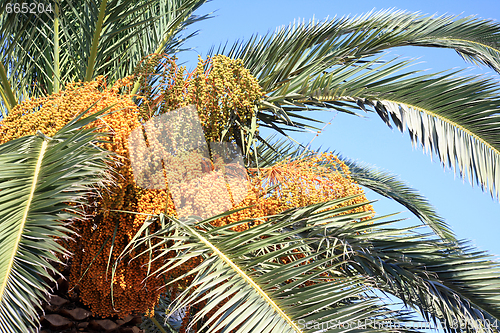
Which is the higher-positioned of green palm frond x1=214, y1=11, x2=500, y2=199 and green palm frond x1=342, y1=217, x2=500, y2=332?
green palm frond x1=214, y1=11, x2=500, y2=199

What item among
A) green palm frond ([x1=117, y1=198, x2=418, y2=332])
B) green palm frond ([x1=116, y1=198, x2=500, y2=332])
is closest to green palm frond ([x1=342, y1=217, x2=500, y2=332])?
green palm frond ([x1=116, y1=198, x2=500, y2=332])

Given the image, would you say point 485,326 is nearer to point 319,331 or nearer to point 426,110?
point 319,331

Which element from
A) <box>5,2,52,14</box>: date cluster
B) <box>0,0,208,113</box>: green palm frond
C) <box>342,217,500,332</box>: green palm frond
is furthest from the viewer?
<box>0,0,208,113</box>: green palm frond

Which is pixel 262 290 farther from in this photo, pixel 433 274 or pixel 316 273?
pixel 433 274

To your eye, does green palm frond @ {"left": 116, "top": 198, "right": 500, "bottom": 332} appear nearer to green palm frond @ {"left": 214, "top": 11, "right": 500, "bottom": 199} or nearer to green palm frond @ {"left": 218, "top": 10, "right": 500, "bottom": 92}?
green palm frond @ {"left": 214, "top": 11, "right": 500, "bottom": 199}

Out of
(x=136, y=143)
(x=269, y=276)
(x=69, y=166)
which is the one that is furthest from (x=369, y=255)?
(x=69, y=166)

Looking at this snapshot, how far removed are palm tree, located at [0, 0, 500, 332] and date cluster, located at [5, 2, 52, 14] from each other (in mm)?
89

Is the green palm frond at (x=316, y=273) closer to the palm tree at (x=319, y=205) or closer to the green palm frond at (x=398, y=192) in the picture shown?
the palm tree at (x=319, y=205)

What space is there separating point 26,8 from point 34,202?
2580 mm

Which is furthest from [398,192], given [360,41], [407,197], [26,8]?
[26,8]

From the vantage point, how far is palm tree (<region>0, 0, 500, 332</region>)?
8.34ft

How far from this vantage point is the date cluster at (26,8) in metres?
3.88

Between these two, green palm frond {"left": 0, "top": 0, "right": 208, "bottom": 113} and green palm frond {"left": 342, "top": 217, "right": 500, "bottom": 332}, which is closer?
green palm frond {"left": 342, "top": 217, "right": 500, "bottom": 332}

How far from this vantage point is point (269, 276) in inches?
101
